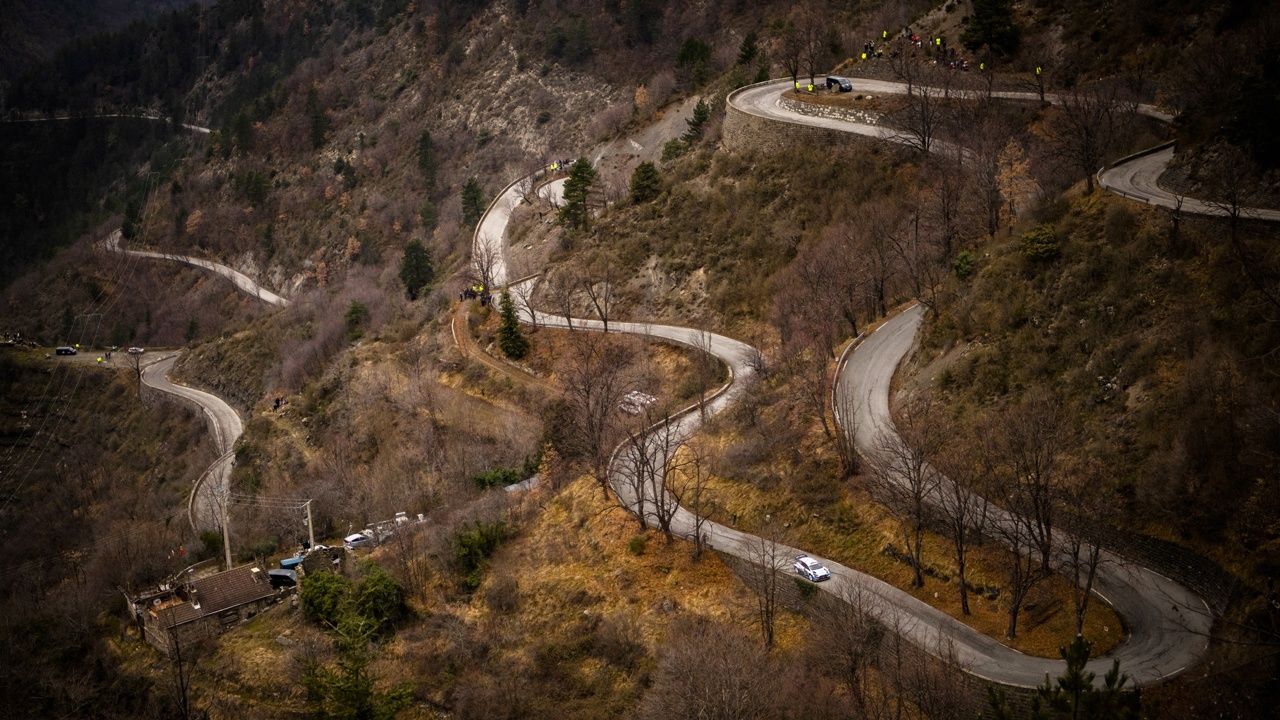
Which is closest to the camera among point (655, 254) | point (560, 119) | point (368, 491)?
point (368, 491)

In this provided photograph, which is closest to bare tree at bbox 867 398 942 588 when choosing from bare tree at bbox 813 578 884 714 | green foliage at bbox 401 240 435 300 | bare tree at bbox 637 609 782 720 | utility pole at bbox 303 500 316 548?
bare tree at bbox 813 578 884 714

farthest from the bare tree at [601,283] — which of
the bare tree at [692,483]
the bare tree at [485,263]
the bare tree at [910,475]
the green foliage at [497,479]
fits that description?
the bare tree at [910,475]

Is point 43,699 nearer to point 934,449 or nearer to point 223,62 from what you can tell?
point 934,449

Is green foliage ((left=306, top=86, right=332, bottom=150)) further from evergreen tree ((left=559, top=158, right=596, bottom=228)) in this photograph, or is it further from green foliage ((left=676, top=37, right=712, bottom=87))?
evergreen tree ((left=559, top=158, right=596, bottom=228))

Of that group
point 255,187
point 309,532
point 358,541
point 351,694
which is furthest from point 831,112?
point 255,187

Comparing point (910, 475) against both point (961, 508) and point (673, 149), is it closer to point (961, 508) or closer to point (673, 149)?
point (961, 508)

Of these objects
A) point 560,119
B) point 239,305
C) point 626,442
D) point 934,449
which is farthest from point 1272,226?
point 239,305

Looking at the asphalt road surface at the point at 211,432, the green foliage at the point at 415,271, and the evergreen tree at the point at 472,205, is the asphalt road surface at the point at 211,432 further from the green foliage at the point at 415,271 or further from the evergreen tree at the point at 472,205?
the evergreen tree at the point at 472,205
